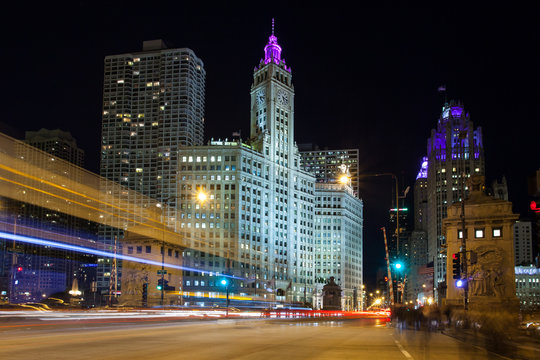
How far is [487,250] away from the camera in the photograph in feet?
173

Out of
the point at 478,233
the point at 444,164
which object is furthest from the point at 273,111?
the point at 478,233

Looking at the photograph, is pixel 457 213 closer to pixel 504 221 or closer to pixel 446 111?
pixel 504 221

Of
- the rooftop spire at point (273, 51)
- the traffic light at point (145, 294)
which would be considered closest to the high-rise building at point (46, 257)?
the rooftop spire at point (273, 51)

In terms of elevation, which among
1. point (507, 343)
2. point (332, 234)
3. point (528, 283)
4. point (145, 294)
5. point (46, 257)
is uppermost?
point (332, 234)

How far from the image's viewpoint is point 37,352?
51.4ft

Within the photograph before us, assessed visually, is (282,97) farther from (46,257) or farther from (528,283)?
(528,283)

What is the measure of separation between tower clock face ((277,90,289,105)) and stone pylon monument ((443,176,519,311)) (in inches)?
3882

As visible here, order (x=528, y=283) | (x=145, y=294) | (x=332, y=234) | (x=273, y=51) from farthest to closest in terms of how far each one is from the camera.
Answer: (x=528, y=283) < (x=332, y=234) < (x=273, y=51) < (x=145, y=294)

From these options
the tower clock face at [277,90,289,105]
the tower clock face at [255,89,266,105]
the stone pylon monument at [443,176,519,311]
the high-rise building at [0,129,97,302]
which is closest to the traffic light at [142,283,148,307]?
the stone pylon monument at [443,176,519,311]

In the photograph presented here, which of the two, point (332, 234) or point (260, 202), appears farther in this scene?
point (332, 234)

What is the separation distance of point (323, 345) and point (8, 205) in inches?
3991

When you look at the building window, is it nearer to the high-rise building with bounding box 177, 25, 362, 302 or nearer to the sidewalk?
the sidewalk

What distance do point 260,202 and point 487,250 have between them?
92.7 m

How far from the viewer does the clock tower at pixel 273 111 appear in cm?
14788
